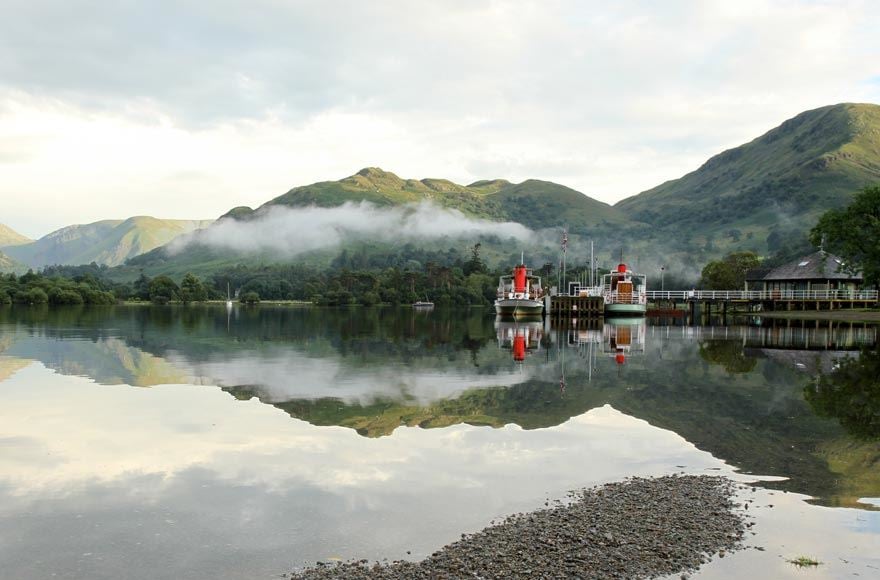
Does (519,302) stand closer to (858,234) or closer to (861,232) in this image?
(858,234)

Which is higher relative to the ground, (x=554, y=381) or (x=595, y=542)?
(x=595, y=542)

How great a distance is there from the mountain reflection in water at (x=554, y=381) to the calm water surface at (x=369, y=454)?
0.17 metres

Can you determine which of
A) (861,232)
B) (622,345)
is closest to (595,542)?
(622,345)

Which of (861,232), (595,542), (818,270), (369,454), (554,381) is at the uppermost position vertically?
(861,232)

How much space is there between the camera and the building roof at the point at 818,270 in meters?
108

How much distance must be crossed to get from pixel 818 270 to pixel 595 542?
11397 cm

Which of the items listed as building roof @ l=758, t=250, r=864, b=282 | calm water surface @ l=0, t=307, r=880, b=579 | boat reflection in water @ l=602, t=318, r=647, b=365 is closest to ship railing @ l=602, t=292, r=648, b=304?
building roof @ l=758, t=250, r=864, b=282

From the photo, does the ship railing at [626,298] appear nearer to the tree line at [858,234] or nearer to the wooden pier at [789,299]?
the wooden pier at [789,299]

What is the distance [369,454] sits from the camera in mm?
18672

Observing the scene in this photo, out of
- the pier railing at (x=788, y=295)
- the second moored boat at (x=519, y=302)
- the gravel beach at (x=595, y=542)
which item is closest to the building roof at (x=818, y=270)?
the pier railing at (x=788, y=295)

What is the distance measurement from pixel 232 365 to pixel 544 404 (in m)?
20.1

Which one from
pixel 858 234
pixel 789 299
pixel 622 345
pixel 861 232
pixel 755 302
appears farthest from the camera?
pixel 755 302

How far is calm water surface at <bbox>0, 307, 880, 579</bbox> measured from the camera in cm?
1202

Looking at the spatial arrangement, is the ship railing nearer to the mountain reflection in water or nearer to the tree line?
the tree line
